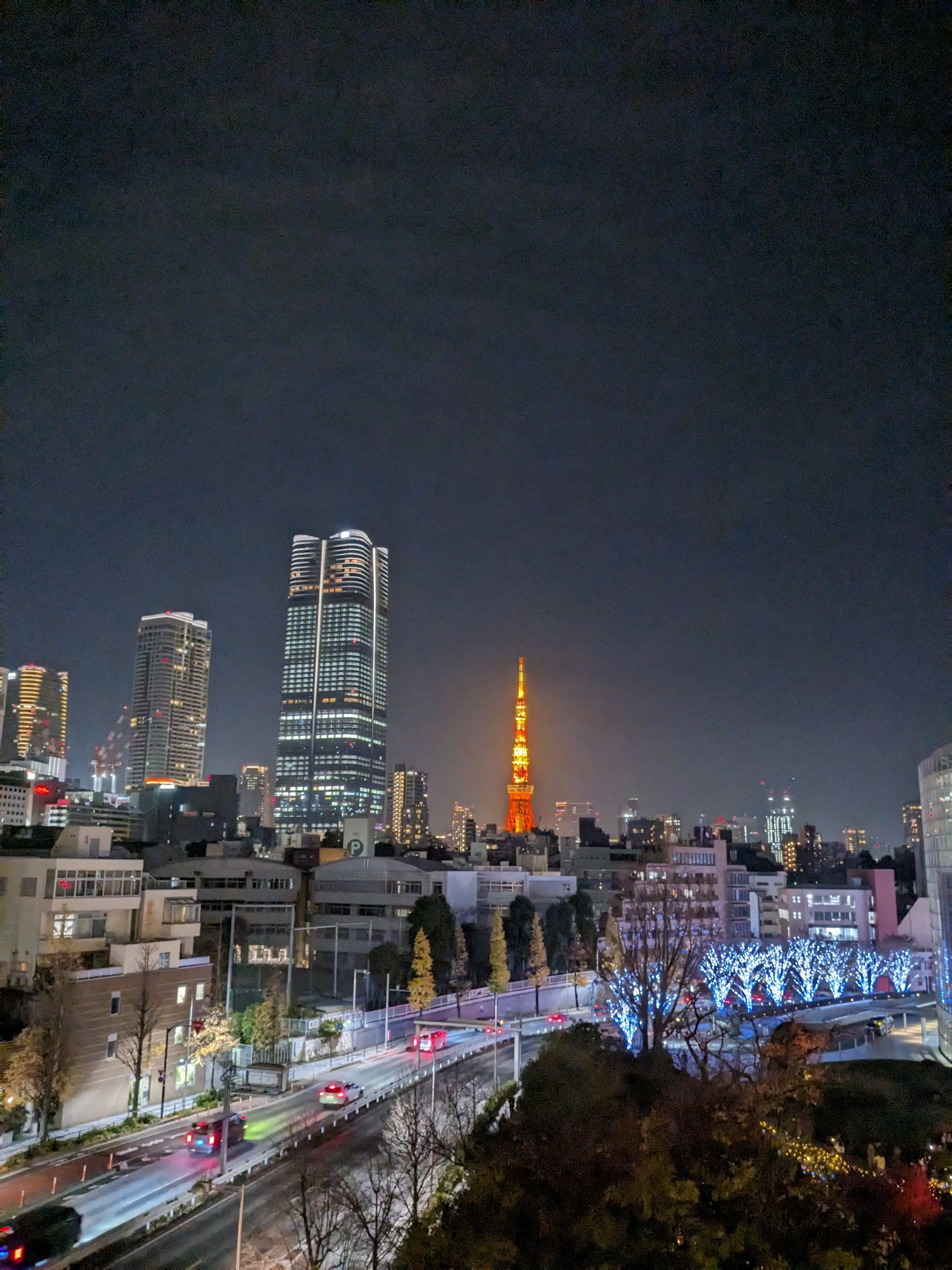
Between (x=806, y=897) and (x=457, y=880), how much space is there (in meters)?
27.9

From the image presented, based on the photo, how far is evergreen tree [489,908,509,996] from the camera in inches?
1914

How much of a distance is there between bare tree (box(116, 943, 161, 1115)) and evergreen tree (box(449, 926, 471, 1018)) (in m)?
20.0

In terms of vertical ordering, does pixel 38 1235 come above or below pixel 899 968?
above

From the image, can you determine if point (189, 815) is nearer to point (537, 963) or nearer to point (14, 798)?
point (14, 798)

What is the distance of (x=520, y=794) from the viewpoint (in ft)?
450

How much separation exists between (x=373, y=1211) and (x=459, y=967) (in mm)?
30534

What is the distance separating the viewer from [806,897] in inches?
2832

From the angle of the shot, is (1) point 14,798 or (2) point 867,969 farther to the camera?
(1) point 14,798

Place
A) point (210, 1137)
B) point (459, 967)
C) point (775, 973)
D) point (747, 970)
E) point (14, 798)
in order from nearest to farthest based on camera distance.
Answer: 1. point (210, 1137)
2. point (459, 967)
3. point (747, 970)
4. point (775, 973)
5. point (14, 798)

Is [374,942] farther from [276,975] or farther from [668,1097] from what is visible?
[668,1097]

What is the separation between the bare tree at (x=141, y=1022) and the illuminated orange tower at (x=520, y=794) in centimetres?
10517

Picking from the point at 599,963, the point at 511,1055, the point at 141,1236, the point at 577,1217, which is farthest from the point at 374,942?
the point at 577,1217

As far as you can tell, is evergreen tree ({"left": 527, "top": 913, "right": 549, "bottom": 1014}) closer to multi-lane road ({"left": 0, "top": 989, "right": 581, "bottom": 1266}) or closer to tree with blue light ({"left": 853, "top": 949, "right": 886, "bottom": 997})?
tree with blue light ({"left": 853, "top": 949, "right": 886, "bottom": 997})

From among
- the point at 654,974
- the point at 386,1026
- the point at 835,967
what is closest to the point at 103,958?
the point at 386,1026
